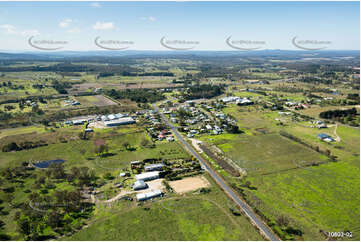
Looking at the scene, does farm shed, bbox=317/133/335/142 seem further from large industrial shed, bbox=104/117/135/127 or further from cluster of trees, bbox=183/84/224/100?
cluster of trees, bbox=183/84/224/100

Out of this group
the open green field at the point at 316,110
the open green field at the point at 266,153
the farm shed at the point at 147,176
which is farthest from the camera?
the open green field at the point at 316,110

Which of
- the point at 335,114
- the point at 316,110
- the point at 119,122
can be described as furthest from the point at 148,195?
the point at 316,110

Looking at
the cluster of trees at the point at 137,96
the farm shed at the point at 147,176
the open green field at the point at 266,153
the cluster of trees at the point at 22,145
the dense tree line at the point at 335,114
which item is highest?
the cluster of trees at the point at 137,96

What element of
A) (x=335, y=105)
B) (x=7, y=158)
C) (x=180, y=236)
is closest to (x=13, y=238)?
(x=180, y=236)

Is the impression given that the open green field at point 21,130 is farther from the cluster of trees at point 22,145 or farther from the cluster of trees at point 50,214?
the cluster of trees at point 50,214

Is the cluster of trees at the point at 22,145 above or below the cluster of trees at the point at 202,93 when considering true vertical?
below

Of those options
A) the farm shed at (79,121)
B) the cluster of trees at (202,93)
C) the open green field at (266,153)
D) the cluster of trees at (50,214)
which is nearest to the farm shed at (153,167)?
the cluster of trees at (50,214)

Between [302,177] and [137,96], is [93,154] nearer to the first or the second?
[302,177]
